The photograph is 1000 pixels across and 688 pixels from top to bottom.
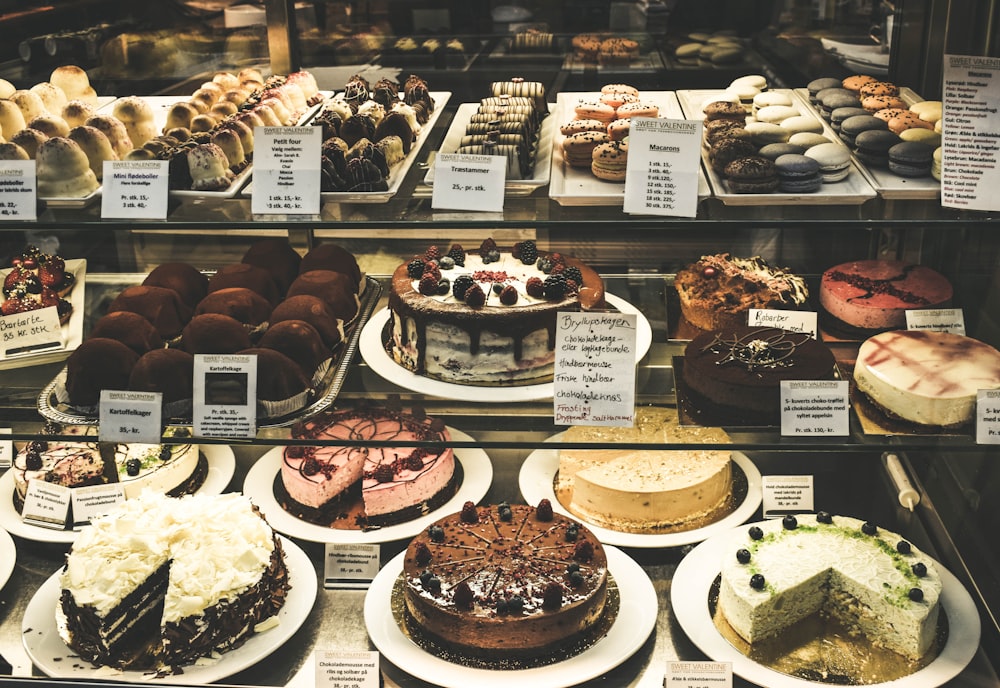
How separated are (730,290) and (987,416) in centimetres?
91

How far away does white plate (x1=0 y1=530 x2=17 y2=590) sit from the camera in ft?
8.85

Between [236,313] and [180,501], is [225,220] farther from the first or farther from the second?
[180,501]

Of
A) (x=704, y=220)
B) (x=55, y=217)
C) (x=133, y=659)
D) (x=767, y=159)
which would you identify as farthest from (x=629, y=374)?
(x=133, y=659)

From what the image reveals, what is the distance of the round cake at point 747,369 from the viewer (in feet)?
7.41

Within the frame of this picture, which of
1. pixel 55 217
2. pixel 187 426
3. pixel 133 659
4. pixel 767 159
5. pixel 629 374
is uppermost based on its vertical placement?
pixel 767 159

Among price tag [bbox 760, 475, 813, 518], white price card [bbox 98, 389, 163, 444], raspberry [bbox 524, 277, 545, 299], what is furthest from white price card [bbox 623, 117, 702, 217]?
price tag [bbox 760, 475, 813, 518]

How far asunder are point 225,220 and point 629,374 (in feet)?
3.02

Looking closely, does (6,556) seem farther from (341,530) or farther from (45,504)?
(341,530)

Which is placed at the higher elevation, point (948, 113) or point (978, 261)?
point (948, 113)

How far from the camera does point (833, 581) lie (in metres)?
2.55

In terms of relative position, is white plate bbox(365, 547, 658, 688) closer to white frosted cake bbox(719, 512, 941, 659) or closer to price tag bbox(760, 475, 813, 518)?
white frosted cake bbox(719, 512, 941, 659)

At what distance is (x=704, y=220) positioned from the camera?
1.90 m

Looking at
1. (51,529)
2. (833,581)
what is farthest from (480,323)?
(51,529)

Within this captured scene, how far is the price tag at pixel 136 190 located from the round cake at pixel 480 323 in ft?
2.41
